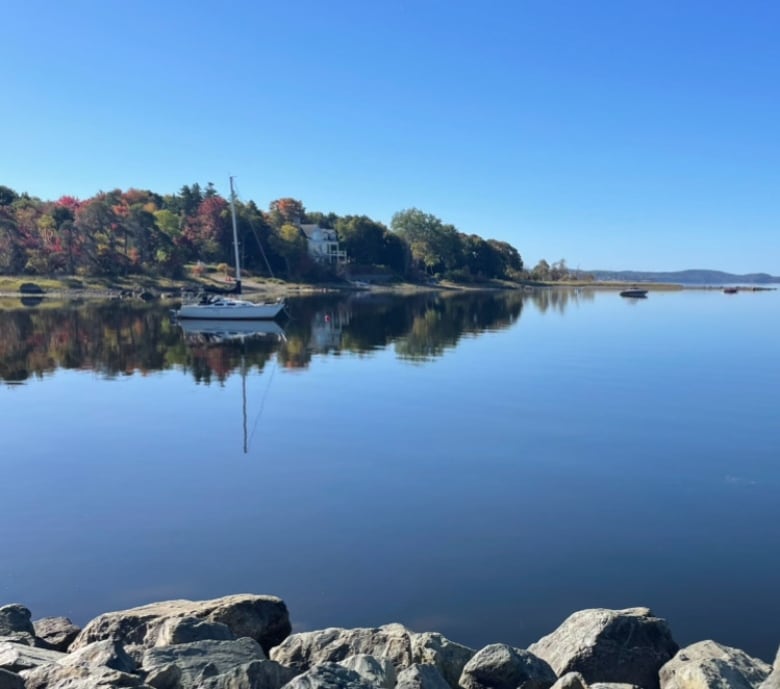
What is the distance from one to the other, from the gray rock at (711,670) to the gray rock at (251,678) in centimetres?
370

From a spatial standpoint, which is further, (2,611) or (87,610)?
(87,610)

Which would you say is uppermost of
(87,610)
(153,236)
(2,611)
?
(153,236)

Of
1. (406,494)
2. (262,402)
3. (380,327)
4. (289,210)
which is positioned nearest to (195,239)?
(289,210)

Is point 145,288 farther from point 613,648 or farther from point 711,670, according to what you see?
A: point 711,670

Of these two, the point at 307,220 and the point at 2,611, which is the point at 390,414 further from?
the point at 307,220

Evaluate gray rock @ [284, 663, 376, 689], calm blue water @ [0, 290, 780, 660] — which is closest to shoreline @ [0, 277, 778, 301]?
calm blue water @ [0, 290, 780, 660]

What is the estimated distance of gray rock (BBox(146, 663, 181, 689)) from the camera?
6027 millimetres

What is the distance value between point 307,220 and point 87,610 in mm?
130853

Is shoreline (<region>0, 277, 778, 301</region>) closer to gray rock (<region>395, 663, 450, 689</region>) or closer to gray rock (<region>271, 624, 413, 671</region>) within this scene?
gray rock (<region>271, 624, 413, 671</region>)

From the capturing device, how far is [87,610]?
29.9 ft

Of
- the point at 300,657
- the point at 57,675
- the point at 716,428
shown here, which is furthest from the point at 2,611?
the point at 716,428

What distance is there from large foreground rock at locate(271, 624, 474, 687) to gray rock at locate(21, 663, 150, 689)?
6.09 feet

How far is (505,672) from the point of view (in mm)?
6598

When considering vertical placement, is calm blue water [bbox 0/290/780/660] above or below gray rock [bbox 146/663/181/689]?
below
